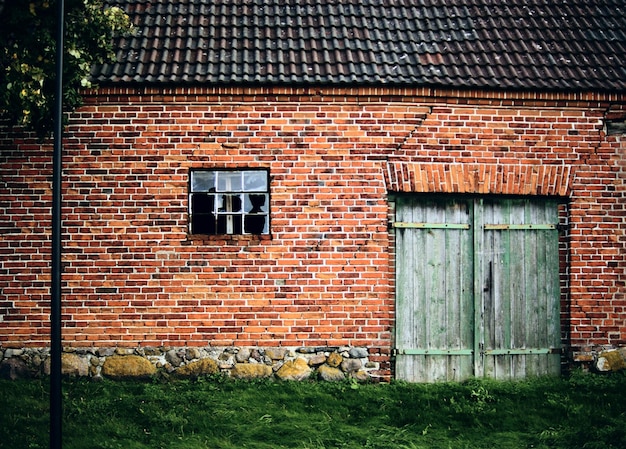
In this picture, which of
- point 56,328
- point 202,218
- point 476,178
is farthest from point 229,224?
point 476,178

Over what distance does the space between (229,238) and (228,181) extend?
73 centimetres

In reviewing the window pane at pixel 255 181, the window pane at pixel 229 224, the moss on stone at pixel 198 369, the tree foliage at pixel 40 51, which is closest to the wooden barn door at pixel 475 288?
the window pane at pixel 255 181

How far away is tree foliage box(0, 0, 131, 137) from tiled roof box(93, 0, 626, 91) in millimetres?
805

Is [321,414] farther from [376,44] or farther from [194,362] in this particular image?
[376,44]

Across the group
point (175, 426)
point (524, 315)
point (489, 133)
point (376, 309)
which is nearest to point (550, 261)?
point (524, 315)

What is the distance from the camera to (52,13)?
21.2ft

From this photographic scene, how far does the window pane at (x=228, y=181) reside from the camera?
7.74 metres

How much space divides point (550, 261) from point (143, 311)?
5.22m

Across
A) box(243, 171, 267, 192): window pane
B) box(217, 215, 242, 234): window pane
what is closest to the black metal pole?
box(217, 215, 242, 234): window pane

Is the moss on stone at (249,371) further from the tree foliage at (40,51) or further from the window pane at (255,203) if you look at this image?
the tree foliage at (40,51)

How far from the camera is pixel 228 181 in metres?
7.75

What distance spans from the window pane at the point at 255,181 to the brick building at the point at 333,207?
0.03m

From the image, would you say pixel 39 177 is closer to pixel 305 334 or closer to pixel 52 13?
pixel 52 13

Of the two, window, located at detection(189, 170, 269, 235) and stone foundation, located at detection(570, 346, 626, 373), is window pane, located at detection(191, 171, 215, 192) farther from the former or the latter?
stone foundation, located at detection(570, 346, 626, 373)
